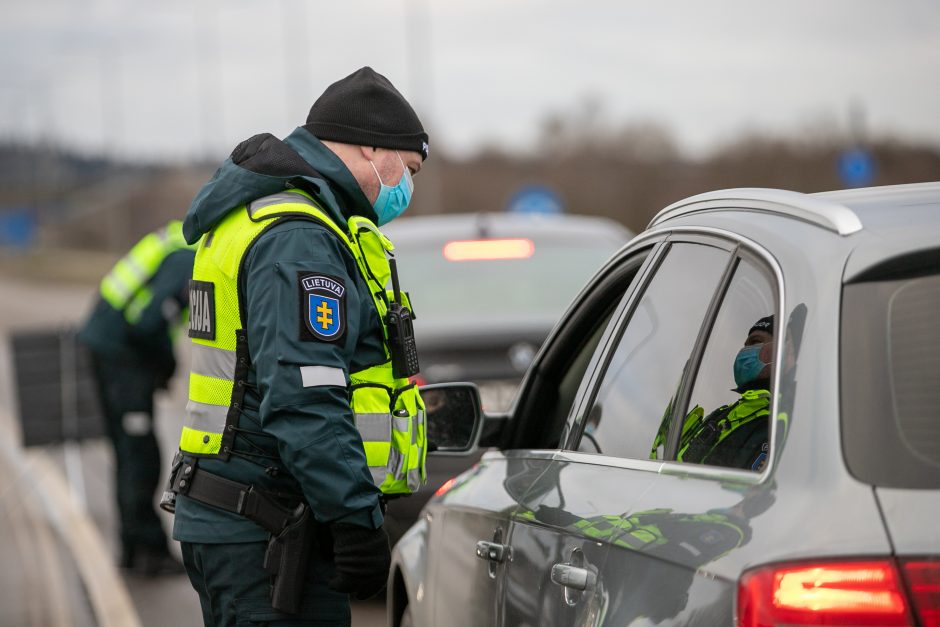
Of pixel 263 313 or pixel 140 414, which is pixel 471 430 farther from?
pixel 140 414

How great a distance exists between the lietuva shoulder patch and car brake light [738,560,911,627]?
153 centimetres

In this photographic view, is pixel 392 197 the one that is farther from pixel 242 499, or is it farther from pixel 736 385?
pixel 736 385

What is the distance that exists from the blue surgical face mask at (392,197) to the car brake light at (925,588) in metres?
2.20

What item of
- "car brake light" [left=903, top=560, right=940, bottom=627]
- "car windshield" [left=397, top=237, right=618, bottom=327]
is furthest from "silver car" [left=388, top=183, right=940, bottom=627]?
"car windshield" [left=397, top=237, right=618, bottom=327]

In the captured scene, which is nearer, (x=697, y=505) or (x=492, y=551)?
(x=697, y=505)

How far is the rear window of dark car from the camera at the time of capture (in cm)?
209

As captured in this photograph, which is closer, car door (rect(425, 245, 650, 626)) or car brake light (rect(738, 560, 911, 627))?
car brake light (rect(738, 560, 911, 627))

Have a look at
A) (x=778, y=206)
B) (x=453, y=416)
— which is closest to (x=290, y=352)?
(x=453, y=416)

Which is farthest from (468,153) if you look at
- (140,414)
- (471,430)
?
(471,430)

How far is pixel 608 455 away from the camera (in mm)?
3035

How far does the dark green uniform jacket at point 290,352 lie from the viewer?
332cm

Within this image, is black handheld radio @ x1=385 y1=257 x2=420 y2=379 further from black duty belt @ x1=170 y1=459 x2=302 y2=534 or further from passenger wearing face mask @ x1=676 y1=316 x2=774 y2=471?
passenger wearing face mask @ x1=676 y1=316 x2=774 y2=471

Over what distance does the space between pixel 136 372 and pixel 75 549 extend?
153 cm

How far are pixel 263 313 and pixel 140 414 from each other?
4.86 meters
